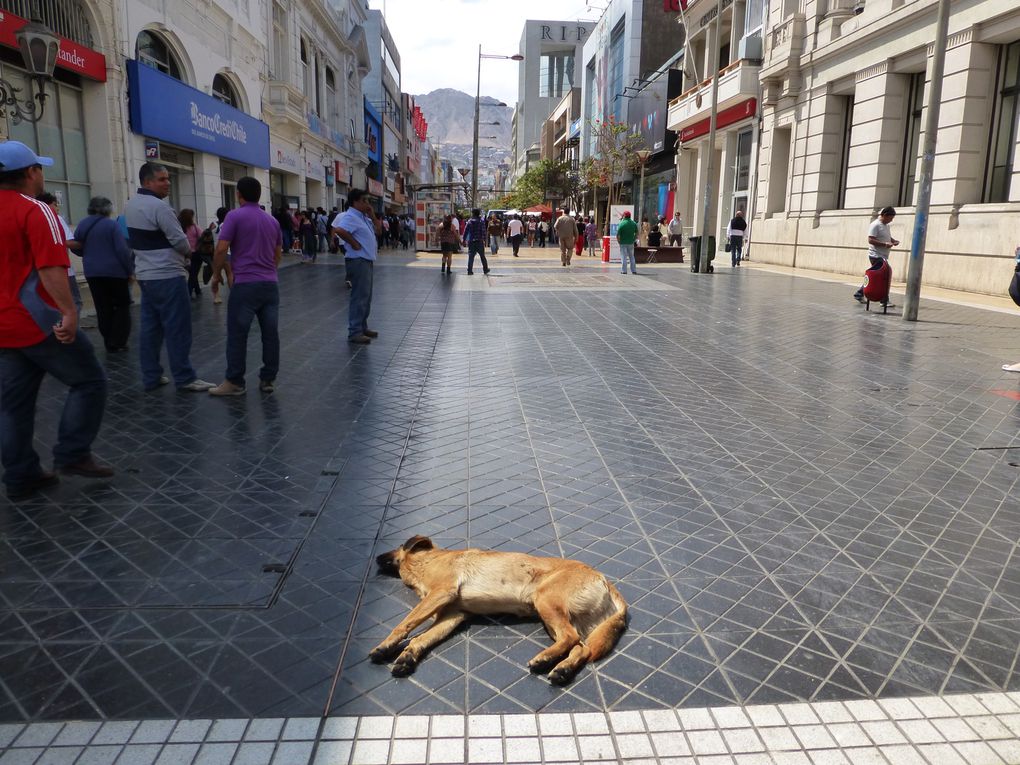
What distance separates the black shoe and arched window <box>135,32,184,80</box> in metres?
14.6

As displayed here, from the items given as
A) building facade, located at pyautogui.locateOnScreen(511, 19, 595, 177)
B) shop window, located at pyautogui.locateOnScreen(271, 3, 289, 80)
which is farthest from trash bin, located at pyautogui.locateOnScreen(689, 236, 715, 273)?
building facade, located at pyautogui.locateOnScreen(511, 19, 595, 177)

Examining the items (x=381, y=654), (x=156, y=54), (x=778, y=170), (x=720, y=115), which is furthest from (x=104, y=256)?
(x=720, y=115)

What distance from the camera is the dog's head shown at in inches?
135

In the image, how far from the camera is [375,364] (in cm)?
811

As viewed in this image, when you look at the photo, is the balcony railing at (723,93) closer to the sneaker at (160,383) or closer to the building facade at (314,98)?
the building facade at (314,98)

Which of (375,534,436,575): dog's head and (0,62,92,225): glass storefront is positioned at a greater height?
(0,62,92,225): glass storefront

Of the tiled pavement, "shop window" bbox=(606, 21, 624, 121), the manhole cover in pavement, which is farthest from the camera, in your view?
"shop window" bbox=(606, 21, 624, 121)

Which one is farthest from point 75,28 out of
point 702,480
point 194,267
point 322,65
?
point 322,65

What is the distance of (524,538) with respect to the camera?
12.5 ft

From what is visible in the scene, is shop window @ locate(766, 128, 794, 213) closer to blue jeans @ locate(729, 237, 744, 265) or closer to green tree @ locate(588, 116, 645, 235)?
blue jeans @ locate(729, 237, 744, 265)

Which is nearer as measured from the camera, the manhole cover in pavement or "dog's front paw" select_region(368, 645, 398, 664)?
"dog's front paw" select_region(368, 645, 398, 664)

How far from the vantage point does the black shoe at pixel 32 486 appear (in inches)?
166

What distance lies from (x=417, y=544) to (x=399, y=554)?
0.09m

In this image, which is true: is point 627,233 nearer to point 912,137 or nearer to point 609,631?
point 912,137
